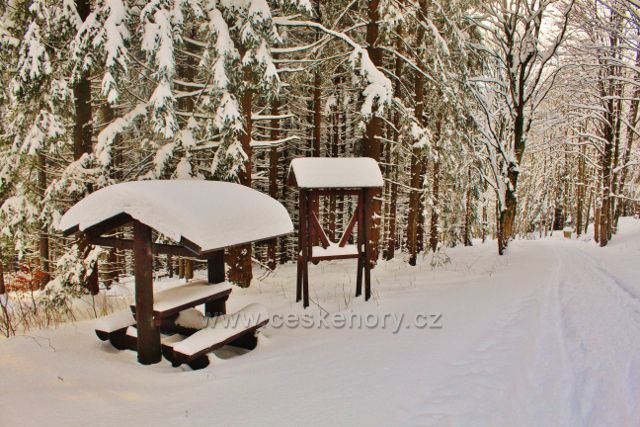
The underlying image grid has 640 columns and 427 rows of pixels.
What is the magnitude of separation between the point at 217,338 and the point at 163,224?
1.90 m

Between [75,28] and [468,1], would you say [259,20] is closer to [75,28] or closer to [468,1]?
[75,28]

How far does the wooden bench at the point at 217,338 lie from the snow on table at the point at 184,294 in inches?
18.6

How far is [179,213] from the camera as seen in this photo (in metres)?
4.48

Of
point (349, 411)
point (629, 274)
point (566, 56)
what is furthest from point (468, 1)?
point (349, 411)

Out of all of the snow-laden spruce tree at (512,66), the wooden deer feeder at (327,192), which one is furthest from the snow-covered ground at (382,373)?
the snow-laden spruce tree at (512,66)

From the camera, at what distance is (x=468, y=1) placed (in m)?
13.3

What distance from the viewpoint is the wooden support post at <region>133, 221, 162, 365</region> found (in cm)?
491

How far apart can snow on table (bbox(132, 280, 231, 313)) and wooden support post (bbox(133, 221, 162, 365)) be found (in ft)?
0.55

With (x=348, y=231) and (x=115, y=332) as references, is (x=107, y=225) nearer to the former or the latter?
(x=115, y=332)

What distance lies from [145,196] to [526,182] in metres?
41.9

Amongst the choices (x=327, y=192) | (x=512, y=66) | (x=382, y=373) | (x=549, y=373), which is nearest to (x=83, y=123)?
(x=327, y=192)

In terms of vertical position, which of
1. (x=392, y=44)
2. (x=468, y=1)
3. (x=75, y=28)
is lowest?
(x=75, y=28)

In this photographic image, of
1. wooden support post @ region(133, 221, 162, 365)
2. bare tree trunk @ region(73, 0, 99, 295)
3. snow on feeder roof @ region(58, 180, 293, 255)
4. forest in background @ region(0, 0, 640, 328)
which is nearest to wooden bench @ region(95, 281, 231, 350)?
wooden support post @ region(133, 221, 162, 365)

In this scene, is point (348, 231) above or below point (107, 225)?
below
